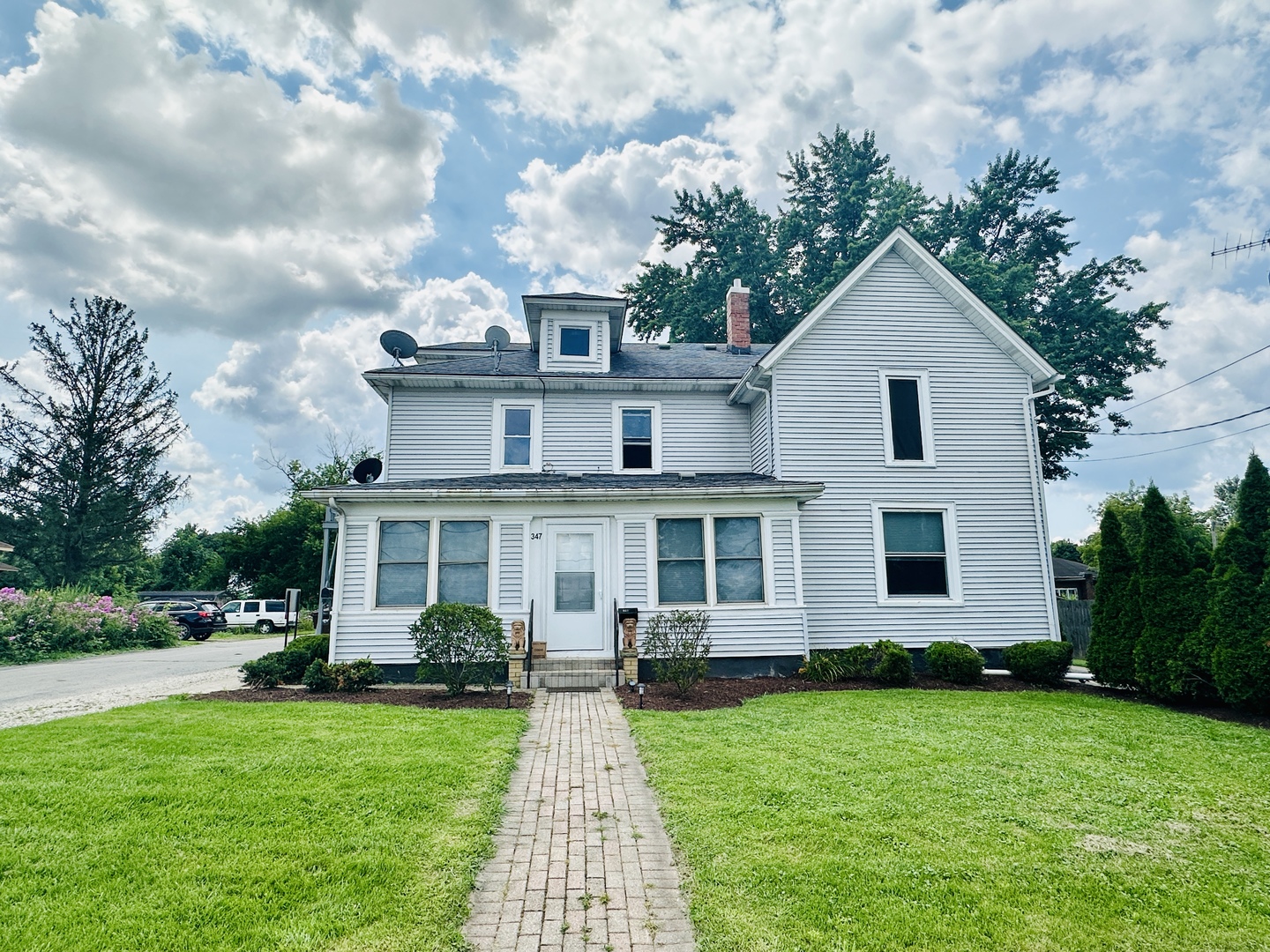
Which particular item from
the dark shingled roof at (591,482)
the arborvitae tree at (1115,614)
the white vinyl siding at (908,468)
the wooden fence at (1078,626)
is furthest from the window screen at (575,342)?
the wooden fence at (1078,626)

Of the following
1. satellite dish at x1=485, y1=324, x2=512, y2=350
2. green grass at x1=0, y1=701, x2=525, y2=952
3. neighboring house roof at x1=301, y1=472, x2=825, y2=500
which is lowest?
green grass at x1=0, y1=701, x2=525, y2=952

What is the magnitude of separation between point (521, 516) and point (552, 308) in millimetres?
5939

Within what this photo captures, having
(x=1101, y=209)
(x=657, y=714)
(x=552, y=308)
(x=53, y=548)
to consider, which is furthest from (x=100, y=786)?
(x=53, y=548)

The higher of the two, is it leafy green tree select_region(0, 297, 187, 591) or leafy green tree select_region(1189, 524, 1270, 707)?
leafy green tree select_region(0, 297, 187, 591)

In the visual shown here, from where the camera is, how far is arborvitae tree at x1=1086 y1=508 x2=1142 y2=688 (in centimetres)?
1007

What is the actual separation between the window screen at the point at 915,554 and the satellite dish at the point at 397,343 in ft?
38.7

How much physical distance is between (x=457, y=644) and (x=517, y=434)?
20.1ft

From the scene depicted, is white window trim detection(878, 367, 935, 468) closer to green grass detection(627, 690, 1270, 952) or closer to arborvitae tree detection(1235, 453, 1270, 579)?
arborvitae tree detection(1235, 453, 1270, 579)

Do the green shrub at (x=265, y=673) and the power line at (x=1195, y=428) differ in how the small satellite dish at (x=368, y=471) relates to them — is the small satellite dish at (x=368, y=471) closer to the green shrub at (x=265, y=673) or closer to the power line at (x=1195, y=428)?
the green shrub at (x=265, y=673)

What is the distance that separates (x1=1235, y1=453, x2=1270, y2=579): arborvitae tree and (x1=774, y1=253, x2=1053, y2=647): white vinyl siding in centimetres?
469

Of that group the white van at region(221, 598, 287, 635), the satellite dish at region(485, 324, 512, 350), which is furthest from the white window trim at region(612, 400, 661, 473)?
the white van at region(221, 598, 287, 635)

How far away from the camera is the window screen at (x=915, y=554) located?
13.2 m

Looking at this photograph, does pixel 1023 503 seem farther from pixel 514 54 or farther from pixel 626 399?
pixel 514 54

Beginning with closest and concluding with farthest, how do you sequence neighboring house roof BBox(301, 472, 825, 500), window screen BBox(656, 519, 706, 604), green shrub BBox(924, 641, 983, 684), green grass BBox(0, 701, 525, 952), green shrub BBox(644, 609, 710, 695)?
1. green grass BBox(0, 701, 525, 952)
2. green shrub BBox(644, 609, 710, 695)
3. green shrub BBox(924, 641, 983, 684)
4. neighboring house roof BBox(301, 472, 825, 500)
5. window screen BBox(656, 519, 706, 604)
